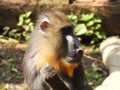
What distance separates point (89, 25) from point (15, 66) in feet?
4.84

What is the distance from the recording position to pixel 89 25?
7.24 metres

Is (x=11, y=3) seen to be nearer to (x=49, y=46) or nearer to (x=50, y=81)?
(x=49, y=46)

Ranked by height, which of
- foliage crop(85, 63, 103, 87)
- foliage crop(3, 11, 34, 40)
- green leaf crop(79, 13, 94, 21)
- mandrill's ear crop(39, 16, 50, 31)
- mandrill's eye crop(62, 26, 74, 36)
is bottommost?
foliage crop(85, 63, 103, 87)

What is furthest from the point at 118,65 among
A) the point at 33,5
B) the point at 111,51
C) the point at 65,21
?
the point at 33,5

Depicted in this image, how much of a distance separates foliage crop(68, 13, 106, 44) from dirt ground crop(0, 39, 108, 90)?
0.26 meters

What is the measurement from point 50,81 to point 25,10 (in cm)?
450

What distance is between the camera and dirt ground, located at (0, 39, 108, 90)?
239 inches

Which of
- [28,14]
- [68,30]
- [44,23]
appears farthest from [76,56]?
[28,14]

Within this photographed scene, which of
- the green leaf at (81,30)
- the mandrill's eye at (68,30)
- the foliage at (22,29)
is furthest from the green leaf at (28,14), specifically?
the mandrill's eye at (68,30)

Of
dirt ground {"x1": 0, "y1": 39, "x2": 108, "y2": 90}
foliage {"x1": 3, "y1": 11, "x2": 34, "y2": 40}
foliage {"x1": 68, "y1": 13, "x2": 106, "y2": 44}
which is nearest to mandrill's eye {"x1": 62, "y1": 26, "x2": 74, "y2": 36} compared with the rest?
dirt ground {"x1": 0, "y1": 39, "x2": 108, "y2": 90}

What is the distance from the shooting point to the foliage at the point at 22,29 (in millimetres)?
7449

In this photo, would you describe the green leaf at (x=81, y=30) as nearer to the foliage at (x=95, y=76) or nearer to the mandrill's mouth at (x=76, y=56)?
the foliage at (x=95, y=76)

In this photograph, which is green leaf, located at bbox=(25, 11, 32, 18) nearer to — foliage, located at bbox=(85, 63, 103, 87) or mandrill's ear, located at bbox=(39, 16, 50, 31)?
foliage, located at bbox=(85, 63, 103, 87)

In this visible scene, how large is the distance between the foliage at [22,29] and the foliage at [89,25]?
726 millimetres
